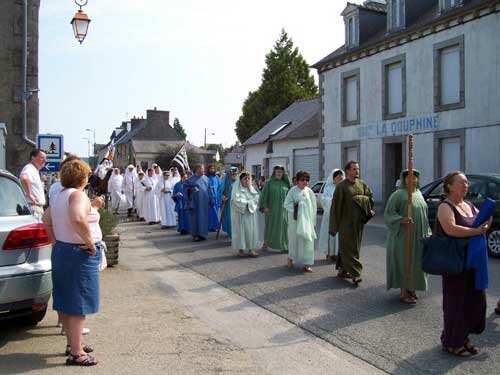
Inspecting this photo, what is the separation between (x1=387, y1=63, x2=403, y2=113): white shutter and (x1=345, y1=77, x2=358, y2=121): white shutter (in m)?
2.08

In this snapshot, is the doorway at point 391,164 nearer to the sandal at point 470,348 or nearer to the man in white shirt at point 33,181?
the man in white shirt at point 33,181

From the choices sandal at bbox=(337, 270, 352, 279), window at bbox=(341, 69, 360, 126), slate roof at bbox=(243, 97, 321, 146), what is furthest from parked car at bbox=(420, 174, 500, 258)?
slate roof at bbox=(243, 97, 321, 146)

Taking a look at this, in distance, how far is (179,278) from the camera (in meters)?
9.47

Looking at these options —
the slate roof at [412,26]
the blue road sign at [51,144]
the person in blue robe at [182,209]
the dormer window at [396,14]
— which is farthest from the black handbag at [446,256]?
the dormer window at [396,14]

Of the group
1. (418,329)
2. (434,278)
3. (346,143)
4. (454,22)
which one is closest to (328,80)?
(346,143)

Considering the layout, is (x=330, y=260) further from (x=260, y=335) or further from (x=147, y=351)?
(x=147, y=351)

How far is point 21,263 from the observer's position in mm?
5258

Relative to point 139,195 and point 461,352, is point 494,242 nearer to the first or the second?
point 461,352

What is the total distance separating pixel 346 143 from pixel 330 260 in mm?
15756

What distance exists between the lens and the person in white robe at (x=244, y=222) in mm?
11453

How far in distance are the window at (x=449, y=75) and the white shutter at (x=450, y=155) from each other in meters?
1.20

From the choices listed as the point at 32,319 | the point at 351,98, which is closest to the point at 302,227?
the point at 32,319

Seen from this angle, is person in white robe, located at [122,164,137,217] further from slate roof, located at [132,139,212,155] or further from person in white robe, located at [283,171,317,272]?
slate roof, located at [132,139,212,155]

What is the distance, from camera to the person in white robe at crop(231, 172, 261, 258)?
1145cm
